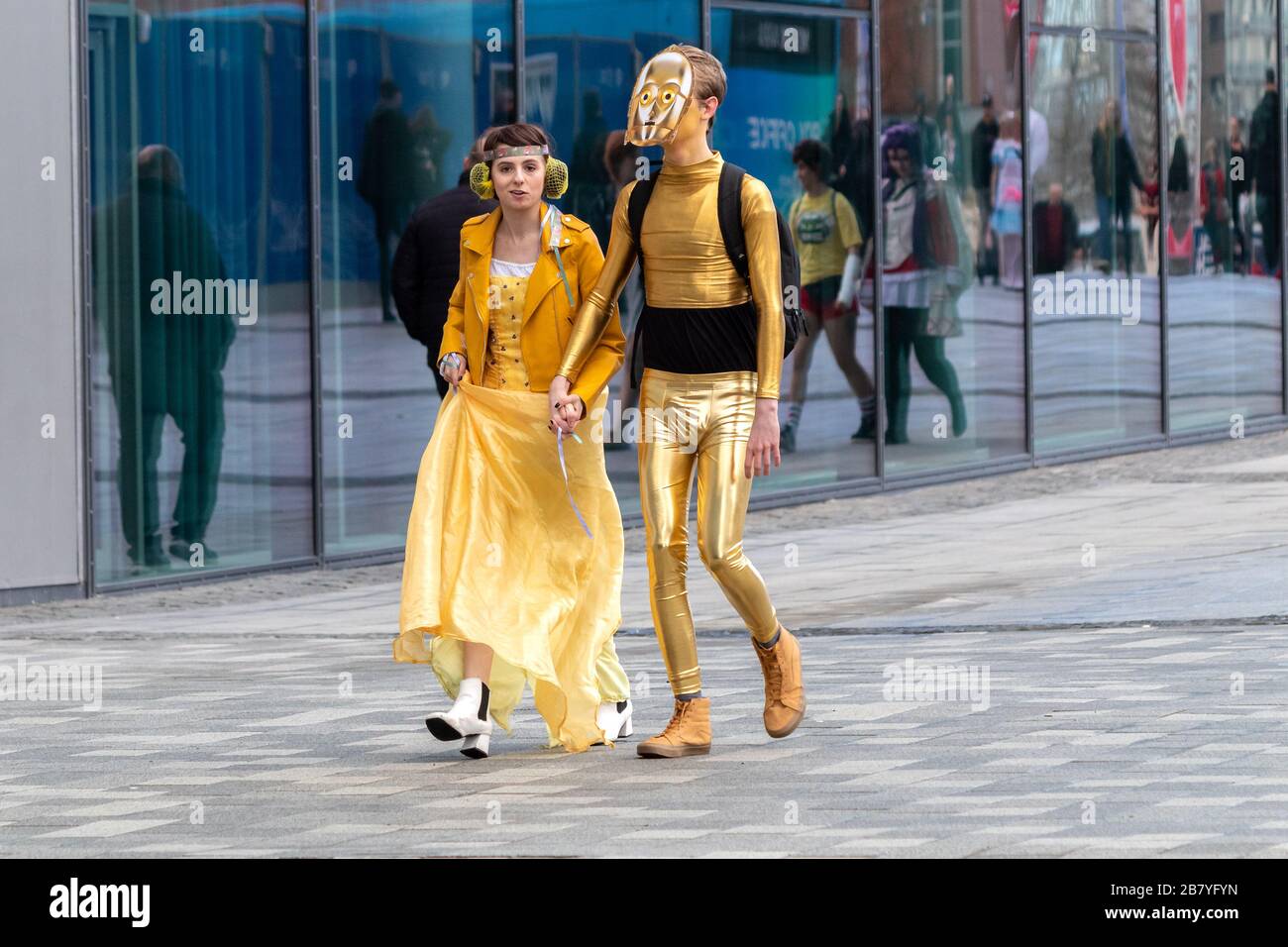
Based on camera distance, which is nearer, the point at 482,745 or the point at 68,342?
the point at 482,745

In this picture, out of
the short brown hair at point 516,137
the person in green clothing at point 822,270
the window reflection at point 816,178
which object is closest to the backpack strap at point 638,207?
the short brown hair at point 516,137

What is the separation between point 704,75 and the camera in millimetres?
7562

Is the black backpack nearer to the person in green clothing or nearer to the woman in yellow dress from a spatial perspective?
the woman in yellow dress

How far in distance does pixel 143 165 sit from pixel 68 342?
3.51 ft

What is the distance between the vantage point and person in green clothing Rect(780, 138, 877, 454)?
1644 centimetres

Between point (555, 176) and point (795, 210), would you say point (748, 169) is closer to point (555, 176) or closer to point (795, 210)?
point (795, 210)

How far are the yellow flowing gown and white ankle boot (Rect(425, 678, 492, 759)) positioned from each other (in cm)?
15

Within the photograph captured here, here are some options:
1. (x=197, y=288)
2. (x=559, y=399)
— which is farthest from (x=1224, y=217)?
(x=559, y=399)

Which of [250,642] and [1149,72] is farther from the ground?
[1149,72]

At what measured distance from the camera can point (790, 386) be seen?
1631cm

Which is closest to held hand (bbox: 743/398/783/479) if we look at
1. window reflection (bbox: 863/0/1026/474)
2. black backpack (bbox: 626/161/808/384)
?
black backpack (bbox: 626/161/808/384)

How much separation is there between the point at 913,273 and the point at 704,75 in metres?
9.85
